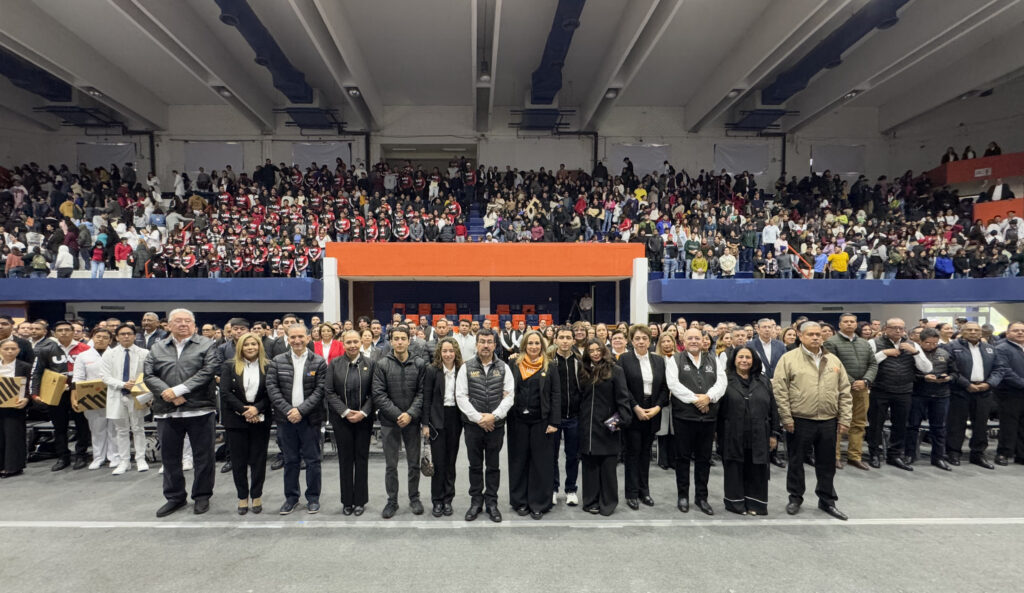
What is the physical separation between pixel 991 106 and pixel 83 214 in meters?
35.2

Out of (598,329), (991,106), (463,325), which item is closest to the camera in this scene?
(598,329)

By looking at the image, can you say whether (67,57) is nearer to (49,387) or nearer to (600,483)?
(49,387)

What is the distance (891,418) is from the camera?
20.8 feet

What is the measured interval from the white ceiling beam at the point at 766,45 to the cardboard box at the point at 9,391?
1697 cm

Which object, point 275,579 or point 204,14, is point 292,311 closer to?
point 204,14

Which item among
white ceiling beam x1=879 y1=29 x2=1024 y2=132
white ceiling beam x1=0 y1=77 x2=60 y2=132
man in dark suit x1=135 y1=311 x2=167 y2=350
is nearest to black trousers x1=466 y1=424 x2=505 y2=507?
man in dark suit x1=135 y1=311 x2=167 y2=350

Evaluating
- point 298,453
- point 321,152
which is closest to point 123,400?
point 298,453

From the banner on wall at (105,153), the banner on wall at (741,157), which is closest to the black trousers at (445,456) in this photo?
the banner on wall at (741,157)

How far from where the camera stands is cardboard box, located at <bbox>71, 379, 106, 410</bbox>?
6145 mm

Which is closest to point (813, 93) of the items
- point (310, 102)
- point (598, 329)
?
point (598, 329)

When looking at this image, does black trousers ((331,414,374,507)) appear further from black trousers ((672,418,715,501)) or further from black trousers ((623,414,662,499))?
black trousers ((672,418,715,501))

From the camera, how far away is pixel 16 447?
6.05 metres

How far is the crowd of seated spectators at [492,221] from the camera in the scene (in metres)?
14.3

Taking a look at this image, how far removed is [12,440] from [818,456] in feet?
29.7
